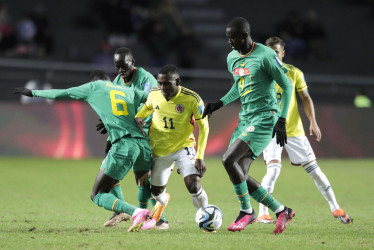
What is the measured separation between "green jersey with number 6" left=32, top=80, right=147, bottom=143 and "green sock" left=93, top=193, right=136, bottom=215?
62 centimetres

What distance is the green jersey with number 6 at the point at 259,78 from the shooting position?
6863 millimetres

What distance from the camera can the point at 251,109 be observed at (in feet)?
23.3

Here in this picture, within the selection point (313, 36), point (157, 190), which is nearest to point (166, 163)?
point (157, 190)

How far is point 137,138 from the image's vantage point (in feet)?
23.5

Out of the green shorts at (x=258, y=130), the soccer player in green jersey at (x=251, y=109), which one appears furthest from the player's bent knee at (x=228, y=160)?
the green shorts at (x=258, y=130)

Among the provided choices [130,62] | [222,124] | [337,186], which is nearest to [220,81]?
[222,124]

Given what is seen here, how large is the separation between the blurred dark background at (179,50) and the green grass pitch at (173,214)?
1951 millimetres

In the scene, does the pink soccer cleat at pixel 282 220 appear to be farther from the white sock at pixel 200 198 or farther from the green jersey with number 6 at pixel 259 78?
the green jersey with number 6 at pixel 259 78

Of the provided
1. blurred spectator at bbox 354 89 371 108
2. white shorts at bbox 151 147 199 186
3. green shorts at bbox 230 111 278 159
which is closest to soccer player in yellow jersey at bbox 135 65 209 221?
white shorts at bbox 151 147 199 186

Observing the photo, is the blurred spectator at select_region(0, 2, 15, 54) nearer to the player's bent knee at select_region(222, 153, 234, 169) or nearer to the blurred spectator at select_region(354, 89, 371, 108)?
the blurred spectator at select_region(354, 89, 371, 108)

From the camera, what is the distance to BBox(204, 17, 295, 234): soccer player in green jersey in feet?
22.6

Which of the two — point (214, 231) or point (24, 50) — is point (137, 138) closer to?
point (214, 231)

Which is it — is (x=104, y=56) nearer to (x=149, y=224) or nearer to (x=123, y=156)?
(x=123, y=156)

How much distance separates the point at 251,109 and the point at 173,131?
0.92 metres
